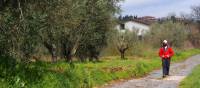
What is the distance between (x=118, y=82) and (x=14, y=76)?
10.4 metres

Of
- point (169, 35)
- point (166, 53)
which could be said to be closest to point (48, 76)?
point (166, 53)

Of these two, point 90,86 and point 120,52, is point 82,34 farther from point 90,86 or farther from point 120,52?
point 120,52

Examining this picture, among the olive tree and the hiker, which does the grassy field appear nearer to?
the hiker

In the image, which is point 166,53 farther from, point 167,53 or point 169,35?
point 169,35

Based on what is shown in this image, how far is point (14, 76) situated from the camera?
Answer: 53.5ft

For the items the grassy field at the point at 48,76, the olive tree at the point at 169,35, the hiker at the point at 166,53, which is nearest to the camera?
the grassy field at the point at 48,76

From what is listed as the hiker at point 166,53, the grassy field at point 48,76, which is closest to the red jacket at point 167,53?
the hiker at point 166,53

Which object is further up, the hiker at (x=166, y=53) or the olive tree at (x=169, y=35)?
the hiker at (x=166, y=53)

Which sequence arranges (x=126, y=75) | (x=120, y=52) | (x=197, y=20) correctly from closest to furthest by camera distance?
(x=126, y=75)
(x=120, y=52)
(x=197, y=20)

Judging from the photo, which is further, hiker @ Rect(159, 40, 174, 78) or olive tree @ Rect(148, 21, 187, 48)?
olive tree @ Rect(148, 21, 187, 48)

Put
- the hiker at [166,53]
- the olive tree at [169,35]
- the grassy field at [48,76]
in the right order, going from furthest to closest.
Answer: the olive tree at [169,35] < the hiker at [166,53] < the grassy field at [48,76]

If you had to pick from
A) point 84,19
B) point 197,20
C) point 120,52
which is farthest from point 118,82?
point 197,20

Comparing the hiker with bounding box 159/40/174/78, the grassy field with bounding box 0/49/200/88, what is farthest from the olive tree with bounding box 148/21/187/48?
the grassy field with bounding box 0/49/200/88

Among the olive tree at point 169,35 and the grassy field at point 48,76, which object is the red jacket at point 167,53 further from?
the olive tree at point 169,35
